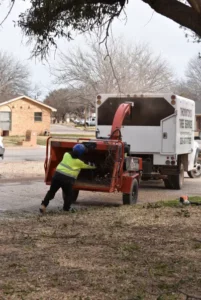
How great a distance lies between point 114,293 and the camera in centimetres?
468

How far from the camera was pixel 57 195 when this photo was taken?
44.3 feet

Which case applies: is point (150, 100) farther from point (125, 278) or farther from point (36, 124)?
point (36, 124)

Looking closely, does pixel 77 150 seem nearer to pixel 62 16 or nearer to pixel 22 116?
pixel 62 16

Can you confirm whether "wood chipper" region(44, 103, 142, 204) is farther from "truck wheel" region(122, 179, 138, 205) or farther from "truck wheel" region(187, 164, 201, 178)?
"truck wheel" region(187, 164, 201, 178)

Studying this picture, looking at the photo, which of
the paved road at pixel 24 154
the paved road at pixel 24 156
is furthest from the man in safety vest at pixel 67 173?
the paved road at pixel 24 154

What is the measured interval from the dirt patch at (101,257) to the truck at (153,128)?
5.23 meters

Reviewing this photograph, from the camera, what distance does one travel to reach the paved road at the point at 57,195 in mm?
11750

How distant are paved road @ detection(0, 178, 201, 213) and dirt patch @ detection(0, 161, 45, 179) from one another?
5.23ft

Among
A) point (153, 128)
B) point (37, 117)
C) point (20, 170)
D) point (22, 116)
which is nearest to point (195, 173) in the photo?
point (153, 128)

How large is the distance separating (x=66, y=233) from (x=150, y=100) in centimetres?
754

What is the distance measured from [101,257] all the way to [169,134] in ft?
28.6

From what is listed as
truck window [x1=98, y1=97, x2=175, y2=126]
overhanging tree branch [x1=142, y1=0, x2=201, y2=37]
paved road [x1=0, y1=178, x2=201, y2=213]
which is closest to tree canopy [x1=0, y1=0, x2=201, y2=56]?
overhanging tree branch [x1=142, y1=0, x2=201, y2=37]

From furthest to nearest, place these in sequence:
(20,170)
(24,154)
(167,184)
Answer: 1. (24,154)
2. (20,170)
3. (167,184)

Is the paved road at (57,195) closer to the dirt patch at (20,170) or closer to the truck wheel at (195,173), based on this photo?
the truck wheel at (195,173)
